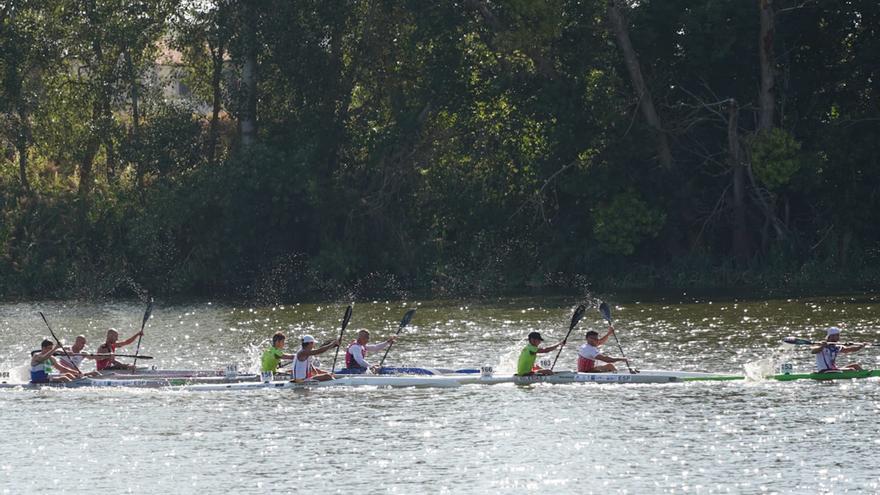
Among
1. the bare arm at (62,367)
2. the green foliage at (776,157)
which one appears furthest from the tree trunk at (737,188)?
the bare arm at (62,367)

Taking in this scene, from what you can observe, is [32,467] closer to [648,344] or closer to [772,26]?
[648,344]

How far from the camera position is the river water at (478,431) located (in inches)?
886

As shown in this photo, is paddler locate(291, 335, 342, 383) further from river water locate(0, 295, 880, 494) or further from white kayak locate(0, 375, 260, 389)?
white kayak locate(0, 375, 260, 389)

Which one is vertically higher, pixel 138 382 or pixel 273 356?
pixel 273 356

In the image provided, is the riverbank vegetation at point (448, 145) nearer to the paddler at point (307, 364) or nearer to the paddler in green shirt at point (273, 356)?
the paddler in green shirt at point (273, 356)

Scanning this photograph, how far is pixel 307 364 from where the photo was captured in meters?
31.2

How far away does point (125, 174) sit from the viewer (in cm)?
6062

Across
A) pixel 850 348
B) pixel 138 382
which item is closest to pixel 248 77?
pixel 138 382

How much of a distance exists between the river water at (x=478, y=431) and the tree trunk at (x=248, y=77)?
18006 mm

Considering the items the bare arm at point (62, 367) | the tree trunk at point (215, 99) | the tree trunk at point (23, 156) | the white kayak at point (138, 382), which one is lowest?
A: the white kayak at point (138, 382)

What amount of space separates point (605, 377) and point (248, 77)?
29.2 meters

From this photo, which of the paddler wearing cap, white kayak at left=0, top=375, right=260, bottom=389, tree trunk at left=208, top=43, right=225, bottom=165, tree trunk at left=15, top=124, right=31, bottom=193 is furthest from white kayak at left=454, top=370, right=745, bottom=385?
tree trunk at left=15, top=124, right=31, bottom=193

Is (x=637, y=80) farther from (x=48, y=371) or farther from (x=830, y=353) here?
(x=48, y=371)

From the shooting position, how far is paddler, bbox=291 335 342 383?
3083 centimetres
